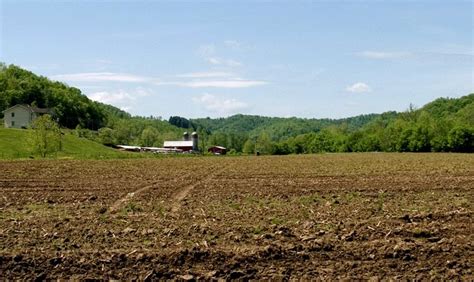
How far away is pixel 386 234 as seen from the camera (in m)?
12.1

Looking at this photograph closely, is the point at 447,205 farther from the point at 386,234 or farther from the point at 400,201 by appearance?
the point at 386,234

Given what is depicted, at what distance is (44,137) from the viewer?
221ft

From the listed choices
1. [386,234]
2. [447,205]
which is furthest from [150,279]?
[447,205]

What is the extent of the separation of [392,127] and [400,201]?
13185cm

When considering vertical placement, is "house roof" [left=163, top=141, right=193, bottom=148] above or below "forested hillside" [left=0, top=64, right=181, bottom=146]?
below

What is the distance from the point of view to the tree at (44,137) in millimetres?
66938

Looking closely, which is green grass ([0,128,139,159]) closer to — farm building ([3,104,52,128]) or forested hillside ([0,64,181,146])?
farm building ([3,104,52,128])

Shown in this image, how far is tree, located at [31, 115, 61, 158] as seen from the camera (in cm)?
6694

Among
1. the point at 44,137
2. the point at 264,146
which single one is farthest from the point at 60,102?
the point at 44,137

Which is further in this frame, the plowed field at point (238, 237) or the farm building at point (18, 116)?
the farm building at point (18, 116)

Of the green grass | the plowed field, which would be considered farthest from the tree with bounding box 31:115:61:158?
the plowed field

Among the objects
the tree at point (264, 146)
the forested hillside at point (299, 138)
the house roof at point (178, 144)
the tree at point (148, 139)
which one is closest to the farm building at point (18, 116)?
the forested hillside at point (299, 138)

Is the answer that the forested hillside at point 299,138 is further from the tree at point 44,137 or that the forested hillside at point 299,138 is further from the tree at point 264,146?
the tree at point 44,137

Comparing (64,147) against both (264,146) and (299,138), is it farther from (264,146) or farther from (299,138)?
(299,138)
